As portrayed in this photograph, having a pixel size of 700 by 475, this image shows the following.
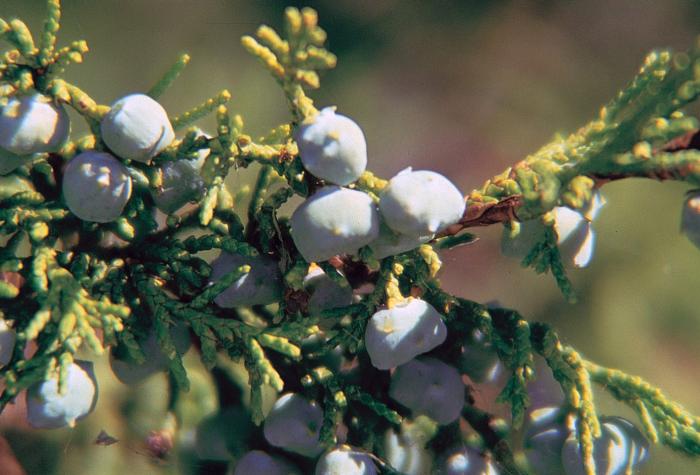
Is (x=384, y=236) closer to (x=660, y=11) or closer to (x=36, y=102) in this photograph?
(x=36, y=102)

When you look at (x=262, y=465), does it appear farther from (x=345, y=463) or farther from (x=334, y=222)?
(x=334, y=222)

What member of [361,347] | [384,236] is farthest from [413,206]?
[361,347]

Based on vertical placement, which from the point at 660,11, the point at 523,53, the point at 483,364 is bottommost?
the point at 483,364

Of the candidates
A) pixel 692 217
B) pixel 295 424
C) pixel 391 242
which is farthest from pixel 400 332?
pixel 692 217

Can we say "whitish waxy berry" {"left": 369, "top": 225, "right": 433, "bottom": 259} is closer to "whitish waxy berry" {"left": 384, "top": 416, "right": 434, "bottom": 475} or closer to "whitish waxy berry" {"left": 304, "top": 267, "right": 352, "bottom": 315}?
"whitish waxy berry" {"left": 304, "top": 267, "right": 352, "bottom": 315}

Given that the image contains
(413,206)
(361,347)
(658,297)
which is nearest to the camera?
(413,206)

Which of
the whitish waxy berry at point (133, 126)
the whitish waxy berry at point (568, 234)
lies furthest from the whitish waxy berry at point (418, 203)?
the whitish waxy berry at point (133, 126)

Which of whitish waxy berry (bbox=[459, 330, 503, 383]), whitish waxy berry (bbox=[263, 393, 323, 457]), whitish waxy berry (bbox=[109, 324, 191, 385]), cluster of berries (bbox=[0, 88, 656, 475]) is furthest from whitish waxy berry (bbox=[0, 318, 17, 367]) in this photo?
whitish waxy berry (bbox=[459, 330, 503, 383])
